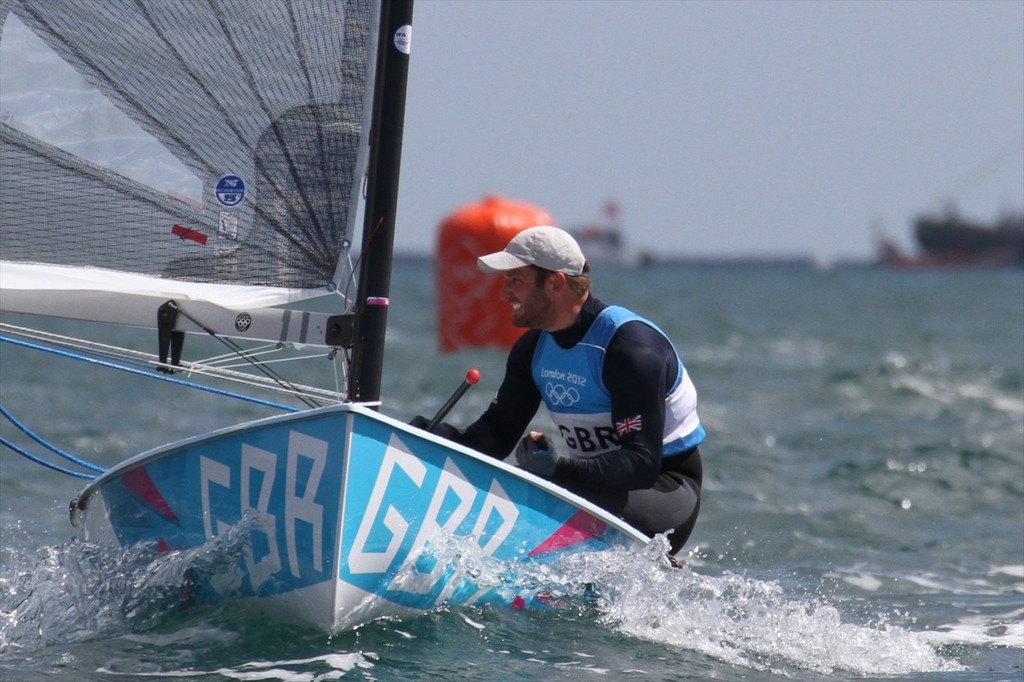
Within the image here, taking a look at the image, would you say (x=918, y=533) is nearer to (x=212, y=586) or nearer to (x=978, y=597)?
(x=978, y=597)

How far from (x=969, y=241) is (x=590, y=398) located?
73409mm

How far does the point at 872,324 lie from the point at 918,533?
2107 cm

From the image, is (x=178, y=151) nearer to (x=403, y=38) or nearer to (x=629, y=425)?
(x=403, y=38)

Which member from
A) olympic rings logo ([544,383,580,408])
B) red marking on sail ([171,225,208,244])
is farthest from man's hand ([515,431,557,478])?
red marking on sail ([171,225,208,244])

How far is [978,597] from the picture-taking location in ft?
16.3

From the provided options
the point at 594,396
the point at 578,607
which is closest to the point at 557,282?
the point at 594,396

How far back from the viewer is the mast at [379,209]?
3633 millimetres

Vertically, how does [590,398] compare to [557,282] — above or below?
below

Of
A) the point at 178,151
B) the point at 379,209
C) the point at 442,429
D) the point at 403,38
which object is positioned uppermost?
the point at 403,38

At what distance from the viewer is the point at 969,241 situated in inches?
2867

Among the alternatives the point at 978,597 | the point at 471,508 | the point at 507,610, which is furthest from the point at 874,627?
the point at 471,508

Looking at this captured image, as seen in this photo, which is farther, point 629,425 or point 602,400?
point 602,400

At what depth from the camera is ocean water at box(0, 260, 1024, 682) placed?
3.44m

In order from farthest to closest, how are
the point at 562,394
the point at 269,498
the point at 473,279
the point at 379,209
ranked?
the point at 473,279 < the point at 562,394 < the point at 379,209 < the point at 269,498
